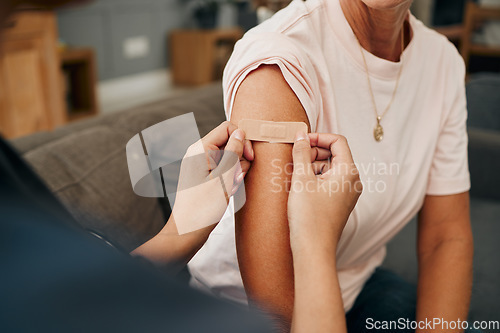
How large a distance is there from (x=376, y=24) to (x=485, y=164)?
3.43 feet

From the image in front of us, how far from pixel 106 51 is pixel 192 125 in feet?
12.9

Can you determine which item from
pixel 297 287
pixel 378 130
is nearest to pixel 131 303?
pixel 297 287

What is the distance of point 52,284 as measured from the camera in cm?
30

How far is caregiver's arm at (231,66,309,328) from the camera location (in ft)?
1.90

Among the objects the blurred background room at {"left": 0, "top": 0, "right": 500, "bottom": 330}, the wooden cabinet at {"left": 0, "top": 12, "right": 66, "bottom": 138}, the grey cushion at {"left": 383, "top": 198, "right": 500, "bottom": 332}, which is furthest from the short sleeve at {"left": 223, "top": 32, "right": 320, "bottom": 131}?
the wooden cabinet at {"left": 0, "top": 12, "right": 66, "bottom": 138}

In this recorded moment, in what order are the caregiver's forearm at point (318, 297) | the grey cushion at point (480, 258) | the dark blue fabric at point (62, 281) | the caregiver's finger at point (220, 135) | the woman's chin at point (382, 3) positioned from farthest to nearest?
the grey cushion at point (480, 258)
the woman's chin at point (382, 3)
the caregiver's finger at point (220, 135)
the caregiver's forearm at point (318, 297)
the dark blue fabric at point (62, 281)

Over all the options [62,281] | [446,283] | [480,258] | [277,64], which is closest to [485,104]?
[480,258]

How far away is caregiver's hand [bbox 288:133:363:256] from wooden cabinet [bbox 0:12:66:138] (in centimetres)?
256

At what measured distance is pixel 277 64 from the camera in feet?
2.01

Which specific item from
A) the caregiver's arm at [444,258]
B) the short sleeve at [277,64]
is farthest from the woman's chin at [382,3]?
the caregiver's arm at [444,258]

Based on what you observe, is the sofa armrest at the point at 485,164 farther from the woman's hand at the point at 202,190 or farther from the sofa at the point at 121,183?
the woman's hand at the point at 202,190

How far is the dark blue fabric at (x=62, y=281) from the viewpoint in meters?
0.29

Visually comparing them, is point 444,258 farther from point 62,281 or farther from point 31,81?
point 31,81

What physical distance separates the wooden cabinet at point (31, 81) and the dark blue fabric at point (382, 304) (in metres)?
2.49
